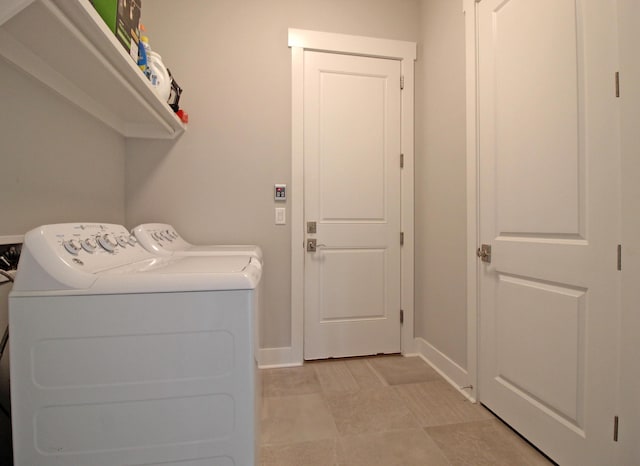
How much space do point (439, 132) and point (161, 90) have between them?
1705 mm

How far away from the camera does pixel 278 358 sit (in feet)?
6.52

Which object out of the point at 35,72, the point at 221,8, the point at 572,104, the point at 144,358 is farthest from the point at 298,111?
the point at 144,358

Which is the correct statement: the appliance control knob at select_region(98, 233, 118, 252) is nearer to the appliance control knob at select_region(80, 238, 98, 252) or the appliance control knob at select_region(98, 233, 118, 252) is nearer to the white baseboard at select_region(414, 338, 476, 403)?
the appliance control knob at select_region(80, 238, 98, 252)

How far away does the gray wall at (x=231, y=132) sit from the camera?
1.86 meters

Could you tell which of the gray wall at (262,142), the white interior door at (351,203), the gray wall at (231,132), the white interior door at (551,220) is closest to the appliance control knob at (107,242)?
the gray wall at (262,142)

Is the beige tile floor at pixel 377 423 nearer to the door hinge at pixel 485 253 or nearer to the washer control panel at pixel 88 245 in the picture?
the door hinge at pixel 485 253

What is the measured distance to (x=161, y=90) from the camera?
1488 millimetres

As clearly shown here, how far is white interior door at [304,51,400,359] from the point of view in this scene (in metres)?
2.05

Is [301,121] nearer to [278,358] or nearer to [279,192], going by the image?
[279,192]

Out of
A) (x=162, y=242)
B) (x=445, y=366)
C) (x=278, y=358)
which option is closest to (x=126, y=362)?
(x=162, y=242)

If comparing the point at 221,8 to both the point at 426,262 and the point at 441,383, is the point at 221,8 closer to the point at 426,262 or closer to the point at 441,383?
the point at 426,262

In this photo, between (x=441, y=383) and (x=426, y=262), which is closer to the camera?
(x=441, y=383)

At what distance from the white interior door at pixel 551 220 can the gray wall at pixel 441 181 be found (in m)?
0.19

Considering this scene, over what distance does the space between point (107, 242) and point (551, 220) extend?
171 centimetres
